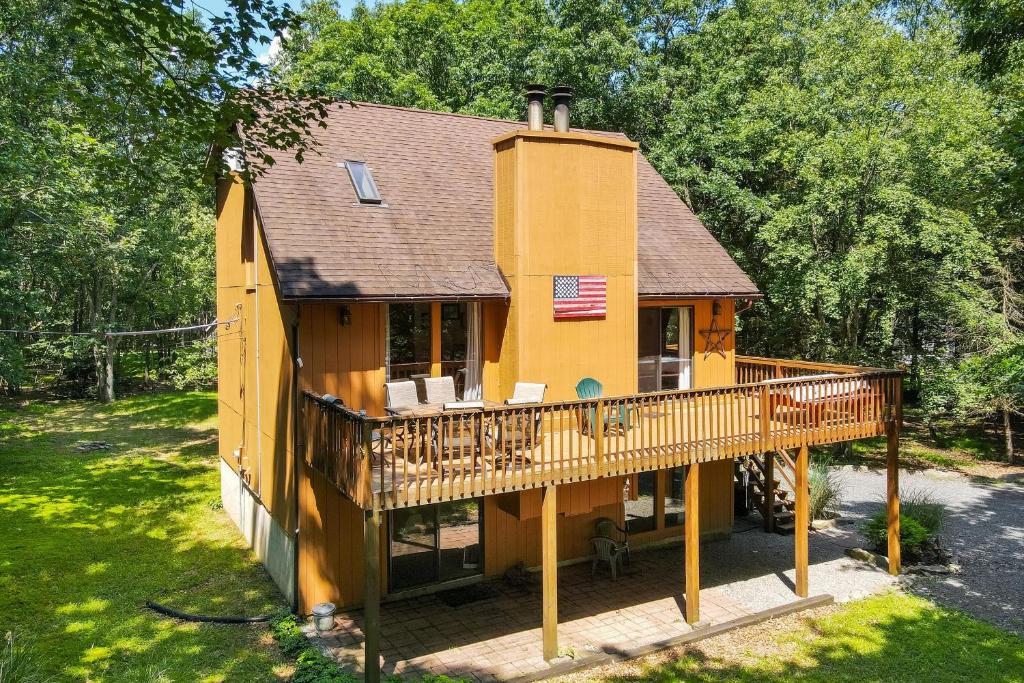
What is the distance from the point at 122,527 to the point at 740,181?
721 inches

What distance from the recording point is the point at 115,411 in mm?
28500

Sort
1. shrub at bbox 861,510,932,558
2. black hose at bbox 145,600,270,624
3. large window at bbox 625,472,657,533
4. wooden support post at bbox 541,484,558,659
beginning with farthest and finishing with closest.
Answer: large window at bbox 625,472,657,533 < shrub at bbox 861,510,932,558 < black hose at bbox 145,600,270,624 < wooden support post at bbox 541,484,558,659

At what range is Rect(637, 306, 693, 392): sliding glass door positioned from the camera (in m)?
13.4

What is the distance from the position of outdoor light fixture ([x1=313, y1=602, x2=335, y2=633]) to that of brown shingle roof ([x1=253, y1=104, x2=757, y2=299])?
4.33 m

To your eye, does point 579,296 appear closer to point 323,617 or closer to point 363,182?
point 363,182

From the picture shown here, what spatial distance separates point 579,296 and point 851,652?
248 inches

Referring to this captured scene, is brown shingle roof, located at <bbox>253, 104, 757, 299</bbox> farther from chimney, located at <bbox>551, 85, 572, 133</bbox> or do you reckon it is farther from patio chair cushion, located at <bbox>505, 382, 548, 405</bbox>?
chimney, located at <bbox>551, 85, 572, 133</bbox>

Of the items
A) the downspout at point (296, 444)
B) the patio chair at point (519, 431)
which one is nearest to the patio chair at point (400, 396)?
the downspout at point (296, 444)

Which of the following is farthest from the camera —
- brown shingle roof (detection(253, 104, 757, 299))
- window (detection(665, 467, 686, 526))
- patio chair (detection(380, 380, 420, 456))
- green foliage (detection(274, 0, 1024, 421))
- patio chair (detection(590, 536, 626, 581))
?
green foliage (detection(274, 0, 1024, 421))

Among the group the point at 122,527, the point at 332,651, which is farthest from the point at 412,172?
the point at 122,527

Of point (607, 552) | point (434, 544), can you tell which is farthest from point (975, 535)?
point (434, 544)

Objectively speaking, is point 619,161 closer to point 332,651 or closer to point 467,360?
point 467,360

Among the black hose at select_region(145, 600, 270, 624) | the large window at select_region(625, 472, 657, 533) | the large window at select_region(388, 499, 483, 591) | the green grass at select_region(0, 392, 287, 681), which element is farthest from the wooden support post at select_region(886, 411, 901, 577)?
the black hose at select_region(145, 600, 270, 624)

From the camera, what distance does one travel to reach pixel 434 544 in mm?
11297
